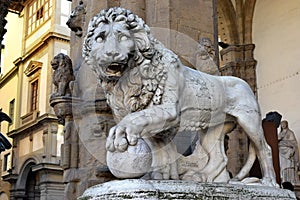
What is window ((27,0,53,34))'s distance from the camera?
74.9 feet

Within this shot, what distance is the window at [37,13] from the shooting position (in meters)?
22.8

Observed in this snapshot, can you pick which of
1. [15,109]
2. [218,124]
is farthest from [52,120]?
[218,124]

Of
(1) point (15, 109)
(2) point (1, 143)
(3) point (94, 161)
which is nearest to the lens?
(3) point (94, 161)

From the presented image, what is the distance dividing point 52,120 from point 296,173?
464 inches

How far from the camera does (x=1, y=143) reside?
25.6ft

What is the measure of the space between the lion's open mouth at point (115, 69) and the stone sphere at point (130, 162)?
1.20 feet

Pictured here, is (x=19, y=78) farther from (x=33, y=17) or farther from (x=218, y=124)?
(x=218, y=124)

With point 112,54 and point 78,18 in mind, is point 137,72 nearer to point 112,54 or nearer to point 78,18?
point 112,54

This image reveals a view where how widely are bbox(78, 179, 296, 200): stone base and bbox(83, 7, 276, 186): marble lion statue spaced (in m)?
0.22

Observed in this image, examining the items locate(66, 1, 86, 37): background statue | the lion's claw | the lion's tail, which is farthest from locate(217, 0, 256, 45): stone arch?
the lion's claw

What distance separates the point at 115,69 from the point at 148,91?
21 cm

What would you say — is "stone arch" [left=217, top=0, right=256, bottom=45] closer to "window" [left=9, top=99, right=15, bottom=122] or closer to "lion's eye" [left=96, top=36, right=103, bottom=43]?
"lion's eye" [left=96, top=36, right=103, bottom=43]

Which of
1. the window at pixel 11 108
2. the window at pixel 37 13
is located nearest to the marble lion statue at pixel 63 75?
the window at pixel 37 13

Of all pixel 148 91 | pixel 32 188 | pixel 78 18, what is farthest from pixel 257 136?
pixel 32 188
